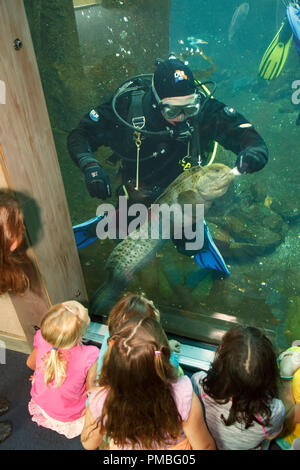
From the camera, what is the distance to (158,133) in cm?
203

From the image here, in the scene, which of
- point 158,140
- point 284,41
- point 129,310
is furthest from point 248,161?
point 129,310

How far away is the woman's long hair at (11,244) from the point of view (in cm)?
159

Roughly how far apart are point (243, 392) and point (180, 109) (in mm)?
1735

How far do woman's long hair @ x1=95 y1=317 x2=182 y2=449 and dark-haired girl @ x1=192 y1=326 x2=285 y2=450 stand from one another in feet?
0.79

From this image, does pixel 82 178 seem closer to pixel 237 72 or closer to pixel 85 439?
pixel 237 72

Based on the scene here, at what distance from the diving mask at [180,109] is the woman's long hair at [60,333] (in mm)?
1438

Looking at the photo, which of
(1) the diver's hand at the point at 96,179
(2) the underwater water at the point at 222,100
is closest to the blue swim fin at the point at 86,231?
(2) the underwater water at the point at 222,100

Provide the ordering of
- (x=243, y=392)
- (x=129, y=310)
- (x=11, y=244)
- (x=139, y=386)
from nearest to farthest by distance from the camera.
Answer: (x=139, y=386) < (x=243, y=392) < (x=129, y=310) < (x=11, y=244)

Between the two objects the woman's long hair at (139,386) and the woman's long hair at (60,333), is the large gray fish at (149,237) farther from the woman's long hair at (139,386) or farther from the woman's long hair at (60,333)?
the woman's long hair at (139,386)

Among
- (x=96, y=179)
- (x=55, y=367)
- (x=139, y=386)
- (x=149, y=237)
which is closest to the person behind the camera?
(x=139, y=386)

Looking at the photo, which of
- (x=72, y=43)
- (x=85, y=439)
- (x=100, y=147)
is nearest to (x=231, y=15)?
(x=72, y=43)

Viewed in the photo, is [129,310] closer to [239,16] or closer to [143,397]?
[143,397]

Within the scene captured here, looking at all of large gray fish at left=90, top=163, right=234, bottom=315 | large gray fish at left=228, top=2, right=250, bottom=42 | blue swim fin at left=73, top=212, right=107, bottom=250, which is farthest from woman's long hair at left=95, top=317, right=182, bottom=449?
large gray fish at left=228, top=2, right=250, bottom=42

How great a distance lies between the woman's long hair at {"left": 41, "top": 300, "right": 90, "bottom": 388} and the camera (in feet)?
4.78
